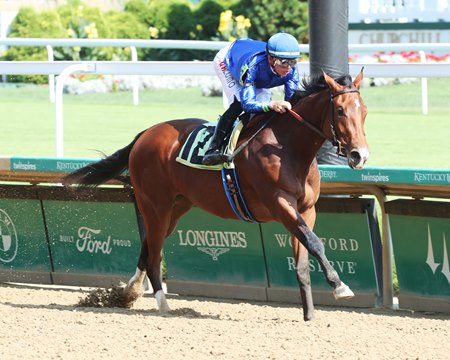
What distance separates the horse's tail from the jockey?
0.95 m

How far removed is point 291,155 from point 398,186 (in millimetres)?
779

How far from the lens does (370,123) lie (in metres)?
14.0

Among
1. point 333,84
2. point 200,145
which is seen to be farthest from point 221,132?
point 333,84

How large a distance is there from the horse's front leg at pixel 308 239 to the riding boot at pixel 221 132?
1.82 ft

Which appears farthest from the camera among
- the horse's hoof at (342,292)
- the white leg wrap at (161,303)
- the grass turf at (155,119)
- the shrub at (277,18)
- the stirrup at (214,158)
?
the shrub at (277,18)

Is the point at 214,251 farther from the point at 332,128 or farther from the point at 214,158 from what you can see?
the point at 332,128

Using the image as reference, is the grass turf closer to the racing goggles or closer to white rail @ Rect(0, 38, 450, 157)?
white rail @ Rect(0, 38, 450, 157)

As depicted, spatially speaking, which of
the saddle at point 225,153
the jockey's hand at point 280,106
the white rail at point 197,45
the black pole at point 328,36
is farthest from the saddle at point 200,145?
the white rail at point 197,45

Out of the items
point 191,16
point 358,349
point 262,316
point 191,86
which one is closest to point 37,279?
point 262,316

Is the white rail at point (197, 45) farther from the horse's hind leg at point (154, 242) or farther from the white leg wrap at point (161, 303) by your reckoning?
the white leg wrap at point (161, 303)

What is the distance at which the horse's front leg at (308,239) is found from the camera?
21.2 ft

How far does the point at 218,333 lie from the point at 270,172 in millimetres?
1077

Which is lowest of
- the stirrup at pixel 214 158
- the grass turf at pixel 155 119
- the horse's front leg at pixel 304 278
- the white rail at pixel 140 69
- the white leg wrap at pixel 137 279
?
the grass turf at pixel 155 119

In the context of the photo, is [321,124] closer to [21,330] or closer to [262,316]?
[262,316]
